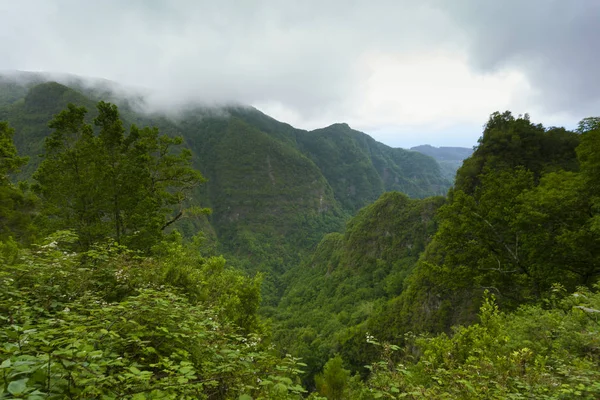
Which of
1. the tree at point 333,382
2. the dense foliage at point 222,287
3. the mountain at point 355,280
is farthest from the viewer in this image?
the mountain at point 355,280

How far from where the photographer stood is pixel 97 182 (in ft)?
49.3

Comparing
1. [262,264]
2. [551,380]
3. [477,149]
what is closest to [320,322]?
[477,149]

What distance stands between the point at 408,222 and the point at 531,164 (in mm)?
73206

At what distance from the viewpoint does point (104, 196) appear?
599 inches

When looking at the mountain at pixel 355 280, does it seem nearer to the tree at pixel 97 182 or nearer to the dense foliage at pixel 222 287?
the dense foliage at pixel 222 287

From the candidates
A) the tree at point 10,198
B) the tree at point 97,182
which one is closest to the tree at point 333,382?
the tree at point 97,182

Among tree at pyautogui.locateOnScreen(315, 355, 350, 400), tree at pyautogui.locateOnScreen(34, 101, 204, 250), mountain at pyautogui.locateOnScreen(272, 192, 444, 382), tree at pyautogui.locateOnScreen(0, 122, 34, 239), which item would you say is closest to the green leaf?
tree at pyautogui.locateOnScreen(315, 355, 350, 400)

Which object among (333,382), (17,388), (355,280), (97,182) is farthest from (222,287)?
(355,280)

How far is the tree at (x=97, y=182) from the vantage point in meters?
14.7

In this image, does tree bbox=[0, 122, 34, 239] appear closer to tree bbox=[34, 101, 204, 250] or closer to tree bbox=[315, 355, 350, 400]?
tree bbox=[34, 101, 204, 250]

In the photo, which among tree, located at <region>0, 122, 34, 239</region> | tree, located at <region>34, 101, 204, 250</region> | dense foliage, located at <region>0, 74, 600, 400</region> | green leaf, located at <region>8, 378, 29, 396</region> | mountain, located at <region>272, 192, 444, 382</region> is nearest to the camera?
green leaf, located at <region>8, 378, 29, 396</region>

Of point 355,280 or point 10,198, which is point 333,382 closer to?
point 10,198

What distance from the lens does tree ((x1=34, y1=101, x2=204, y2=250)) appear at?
14695 millimetres

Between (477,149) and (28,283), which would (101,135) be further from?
(477,149)
